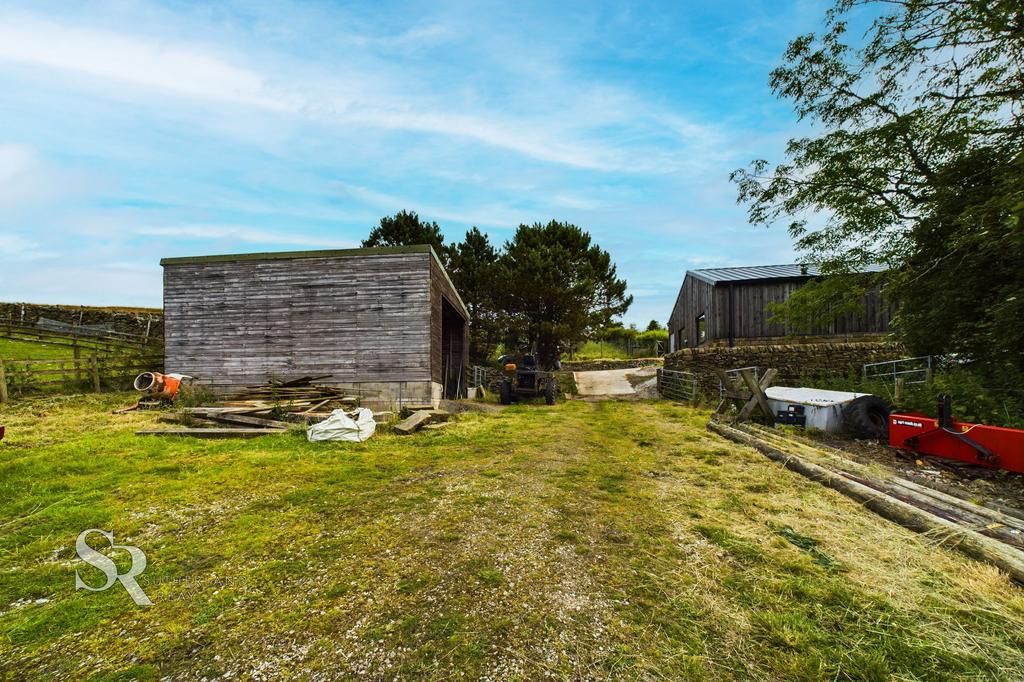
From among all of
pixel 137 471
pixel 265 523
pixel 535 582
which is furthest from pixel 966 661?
pixel 137 471

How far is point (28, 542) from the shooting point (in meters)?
3.98

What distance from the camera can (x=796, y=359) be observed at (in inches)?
696

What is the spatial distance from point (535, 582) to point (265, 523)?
310 centimetres

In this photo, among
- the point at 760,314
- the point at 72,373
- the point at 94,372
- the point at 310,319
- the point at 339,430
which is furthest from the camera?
the point at 760,314

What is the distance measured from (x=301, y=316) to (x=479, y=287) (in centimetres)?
1483

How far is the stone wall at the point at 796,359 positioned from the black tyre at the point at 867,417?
8479 millimetres

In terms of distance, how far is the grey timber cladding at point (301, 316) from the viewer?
1439 centimetres

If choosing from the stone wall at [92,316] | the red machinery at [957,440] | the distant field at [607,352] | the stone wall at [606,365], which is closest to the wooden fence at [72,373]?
the stone wall at [92,316]

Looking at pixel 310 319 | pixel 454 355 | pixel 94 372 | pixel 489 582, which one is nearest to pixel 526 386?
pixel 454 355

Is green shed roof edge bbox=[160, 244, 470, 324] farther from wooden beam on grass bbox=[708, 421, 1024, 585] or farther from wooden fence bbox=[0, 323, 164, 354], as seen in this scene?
wooden beam on grass bbox=[708, 421, 1024, 585]

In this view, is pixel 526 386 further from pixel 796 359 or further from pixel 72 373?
pixel 72 373

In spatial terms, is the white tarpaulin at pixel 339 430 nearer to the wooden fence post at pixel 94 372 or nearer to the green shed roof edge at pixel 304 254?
the green shed roof edge at pixel 304 254

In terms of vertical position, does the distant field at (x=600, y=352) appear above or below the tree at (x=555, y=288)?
below

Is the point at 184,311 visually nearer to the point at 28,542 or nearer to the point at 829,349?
the point at 28,542
